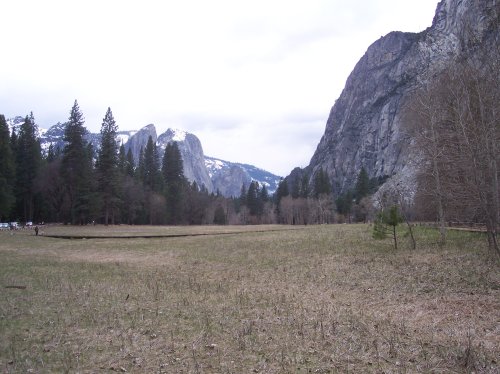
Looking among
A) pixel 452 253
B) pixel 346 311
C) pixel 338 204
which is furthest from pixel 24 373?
pixel 338 204

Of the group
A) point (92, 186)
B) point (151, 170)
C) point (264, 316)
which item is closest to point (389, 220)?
point (264, 316)

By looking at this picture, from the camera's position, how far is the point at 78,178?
6353 cm

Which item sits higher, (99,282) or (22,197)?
(22,197)

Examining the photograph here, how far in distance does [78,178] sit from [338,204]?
7359cm

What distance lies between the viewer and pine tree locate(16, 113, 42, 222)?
219 feet

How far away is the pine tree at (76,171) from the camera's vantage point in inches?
2464

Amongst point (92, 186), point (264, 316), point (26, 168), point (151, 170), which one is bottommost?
point (264, 316)

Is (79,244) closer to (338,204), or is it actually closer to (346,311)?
(346,311)

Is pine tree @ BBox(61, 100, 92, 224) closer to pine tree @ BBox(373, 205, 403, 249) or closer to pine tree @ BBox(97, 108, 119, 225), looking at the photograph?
pine tree @ BBox(97, 108, 119, 225)

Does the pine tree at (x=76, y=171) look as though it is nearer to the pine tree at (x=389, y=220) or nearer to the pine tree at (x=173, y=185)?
the pine tree at (x=173, y=185)

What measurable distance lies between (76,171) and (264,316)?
60.2 m

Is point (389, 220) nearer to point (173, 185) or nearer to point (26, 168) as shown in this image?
point (26, 168)

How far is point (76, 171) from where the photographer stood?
63.8 meters

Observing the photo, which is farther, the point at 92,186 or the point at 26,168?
the point at 26,168
